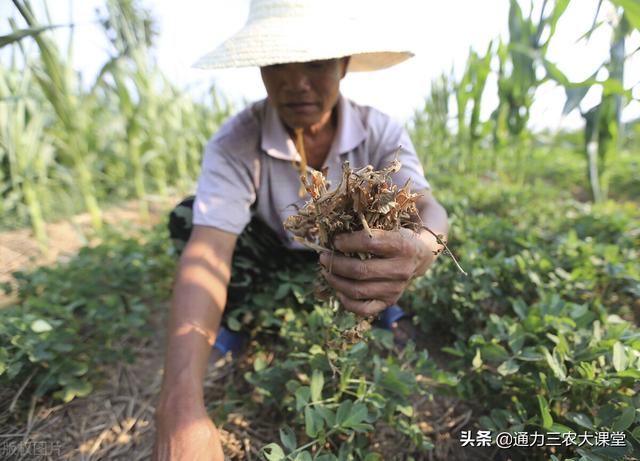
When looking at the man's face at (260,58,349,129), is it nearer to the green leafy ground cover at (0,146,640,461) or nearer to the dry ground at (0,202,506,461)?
the green leafy ground cover at (0,146,640,461)

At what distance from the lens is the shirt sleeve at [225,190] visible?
125 centimetres

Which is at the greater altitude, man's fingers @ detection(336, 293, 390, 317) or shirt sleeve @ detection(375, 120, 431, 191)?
shirt sleeve @ detection(375, 120, 431, 191)

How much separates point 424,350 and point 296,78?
928 mm

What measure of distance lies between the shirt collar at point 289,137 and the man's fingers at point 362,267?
68cm

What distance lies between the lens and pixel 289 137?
142 centimetres

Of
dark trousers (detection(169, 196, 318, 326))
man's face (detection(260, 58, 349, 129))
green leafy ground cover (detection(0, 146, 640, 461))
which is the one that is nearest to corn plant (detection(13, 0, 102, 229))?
green leafy ground cover (detection(0, 146, 640, 461))

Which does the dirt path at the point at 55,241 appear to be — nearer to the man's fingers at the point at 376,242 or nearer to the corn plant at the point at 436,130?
the man's fingers at the point at 376,242

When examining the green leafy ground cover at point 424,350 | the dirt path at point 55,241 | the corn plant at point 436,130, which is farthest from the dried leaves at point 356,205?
the corn plant at point 436,130

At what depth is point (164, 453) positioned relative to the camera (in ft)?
2.71

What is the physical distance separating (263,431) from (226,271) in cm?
52

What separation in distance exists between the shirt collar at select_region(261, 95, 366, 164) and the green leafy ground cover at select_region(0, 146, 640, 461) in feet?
1.67

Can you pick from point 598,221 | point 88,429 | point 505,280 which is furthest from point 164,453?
point 598,221

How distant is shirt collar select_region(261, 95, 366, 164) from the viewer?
140 cm

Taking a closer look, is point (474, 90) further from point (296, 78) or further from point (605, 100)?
point (296, 78)
